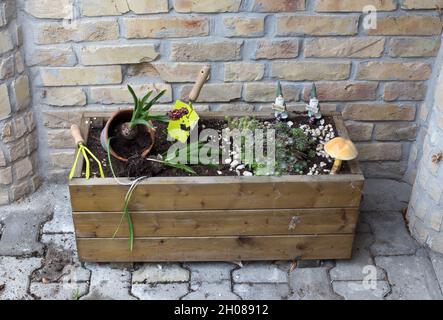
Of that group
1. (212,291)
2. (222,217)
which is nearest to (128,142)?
(222,217)

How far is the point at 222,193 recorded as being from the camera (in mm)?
2670

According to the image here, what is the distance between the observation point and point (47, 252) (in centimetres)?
299

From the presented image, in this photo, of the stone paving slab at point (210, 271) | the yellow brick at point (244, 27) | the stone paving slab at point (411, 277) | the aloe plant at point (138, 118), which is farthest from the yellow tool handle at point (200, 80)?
the stone paving slab at point (411, 277)

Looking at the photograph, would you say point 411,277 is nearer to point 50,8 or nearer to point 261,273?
point 261,273

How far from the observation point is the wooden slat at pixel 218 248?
9.21 feet

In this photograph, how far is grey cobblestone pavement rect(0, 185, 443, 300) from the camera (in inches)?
110

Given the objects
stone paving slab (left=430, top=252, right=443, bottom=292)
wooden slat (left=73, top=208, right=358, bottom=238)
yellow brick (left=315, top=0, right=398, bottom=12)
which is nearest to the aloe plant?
wooden slat (left=73, top=208, right=358, bottom=238)

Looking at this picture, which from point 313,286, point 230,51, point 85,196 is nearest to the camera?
point 85,196

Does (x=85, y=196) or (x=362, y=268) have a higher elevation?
(x=85, y=196)

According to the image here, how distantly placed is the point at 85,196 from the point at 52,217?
2.00 ft

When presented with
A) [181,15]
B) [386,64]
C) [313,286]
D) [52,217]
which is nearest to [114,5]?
[181,15]

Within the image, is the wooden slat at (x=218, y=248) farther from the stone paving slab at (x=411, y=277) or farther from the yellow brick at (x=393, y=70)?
the yellow brick at (x=393, y=70)

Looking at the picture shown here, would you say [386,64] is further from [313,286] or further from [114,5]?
[114,5]

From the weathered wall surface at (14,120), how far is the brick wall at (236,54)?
0.06 m
